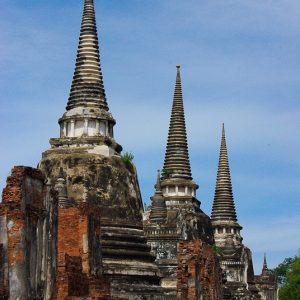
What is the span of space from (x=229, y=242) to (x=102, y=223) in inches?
980

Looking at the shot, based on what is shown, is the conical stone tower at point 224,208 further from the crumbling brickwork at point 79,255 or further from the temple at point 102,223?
the crumbling brickwork at point 79,255

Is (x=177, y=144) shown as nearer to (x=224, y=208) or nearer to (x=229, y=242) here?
(x=229, y=242)

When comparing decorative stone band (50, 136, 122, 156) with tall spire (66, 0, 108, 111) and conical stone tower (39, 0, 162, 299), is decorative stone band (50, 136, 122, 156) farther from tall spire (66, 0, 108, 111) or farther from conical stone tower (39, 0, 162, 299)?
tall spire (66, 0, 108, 111)

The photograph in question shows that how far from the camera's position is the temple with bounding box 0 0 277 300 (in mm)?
17094

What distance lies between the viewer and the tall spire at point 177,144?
54.0 metres

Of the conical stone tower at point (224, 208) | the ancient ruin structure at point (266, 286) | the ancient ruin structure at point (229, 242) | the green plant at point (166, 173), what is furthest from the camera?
the ancient ruin structure at point (266, 286)

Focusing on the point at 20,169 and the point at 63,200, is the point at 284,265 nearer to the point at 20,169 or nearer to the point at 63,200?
the point at 63,200

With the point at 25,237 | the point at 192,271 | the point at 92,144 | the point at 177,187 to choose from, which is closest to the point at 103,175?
the point at 92,144

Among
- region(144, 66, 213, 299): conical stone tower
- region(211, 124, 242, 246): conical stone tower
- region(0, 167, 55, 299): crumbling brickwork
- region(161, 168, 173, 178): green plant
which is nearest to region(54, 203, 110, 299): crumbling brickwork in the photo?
region(0, 167, 55, 299): crumbling brickwork

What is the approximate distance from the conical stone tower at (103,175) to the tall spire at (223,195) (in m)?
25.8

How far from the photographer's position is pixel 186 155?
54.8 m

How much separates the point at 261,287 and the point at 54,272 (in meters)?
47.6

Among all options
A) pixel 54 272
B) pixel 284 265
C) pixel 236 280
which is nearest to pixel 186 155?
pixel 236 280

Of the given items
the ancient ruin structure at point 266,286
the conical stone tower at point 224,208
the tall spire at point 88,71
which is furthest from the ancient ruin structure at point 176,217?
the ancient ruin structure at point 266,286
